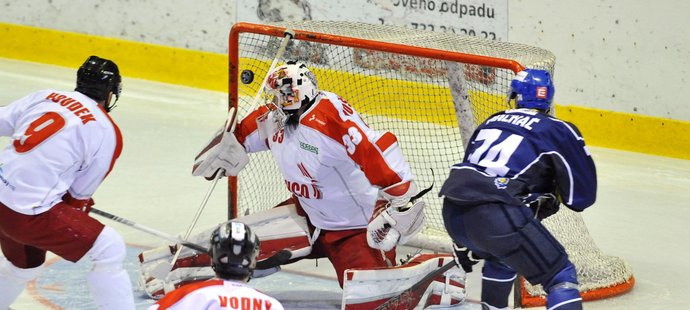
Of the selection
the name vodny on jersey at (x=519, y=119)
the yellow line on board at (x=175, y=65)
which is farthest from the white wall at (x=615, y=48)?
the name vodny on jersey at (x=519, y=119)

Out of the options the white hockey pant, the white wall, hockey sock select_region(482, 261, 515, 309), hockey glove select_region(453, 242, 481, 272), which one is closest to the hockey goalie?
hockey glove select_region(453, 242, 481, 272)

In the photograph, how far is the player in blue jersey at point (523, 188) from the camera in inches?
153

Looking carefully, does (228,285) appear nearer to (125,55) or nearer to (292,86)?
(292,86)

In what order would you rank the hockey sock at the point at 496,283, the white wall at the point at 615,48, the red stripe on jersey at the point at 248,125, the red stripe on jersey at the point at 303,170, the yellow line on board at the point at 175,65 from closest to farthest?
the hockey sock at the point at 496,283, the red stripe on jersey at the point at 303,170, the red stripe on jersey at the point at 248,125, the white wall at the point at 615,48, the yellow line on board at the point at 175,65

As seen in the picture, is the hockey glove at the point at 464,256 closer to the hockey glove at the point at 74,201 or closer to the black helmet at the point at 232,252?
the hockey glove at the point at 74,201

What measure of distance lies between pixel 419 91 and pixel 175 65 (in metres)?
3.51

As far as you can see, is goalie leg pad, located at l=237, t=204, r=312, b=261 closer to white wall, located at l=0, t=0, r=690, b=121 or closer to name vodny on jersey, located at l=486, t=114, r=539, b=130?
name vodny on jersey, located at l=486, t=114, r=539, b=130

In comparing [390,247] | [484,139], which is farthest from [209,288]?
[390,247]

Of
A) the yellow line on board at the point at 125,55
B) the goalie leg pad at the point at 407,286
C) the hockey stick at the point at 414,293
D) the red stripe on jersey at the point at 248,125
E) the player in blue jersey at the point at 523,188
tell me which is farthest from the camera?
the yellow line on board at the point at 125,55

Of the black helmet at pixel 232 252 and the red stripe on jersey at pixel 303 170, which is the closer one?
the black helmet at pixel 232 252

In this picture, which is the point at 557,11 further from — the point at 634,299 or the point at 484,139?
the point at 484,139

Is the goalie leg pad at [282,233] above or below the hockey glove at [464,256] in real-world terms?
below

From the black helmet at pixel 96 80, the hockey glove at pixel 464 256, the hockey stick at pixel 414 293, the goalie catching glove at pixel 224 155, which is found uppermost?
the black helmet at pixel 96 80

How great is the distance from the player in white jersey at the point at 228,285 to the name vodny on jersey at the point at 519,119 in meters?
1.25
